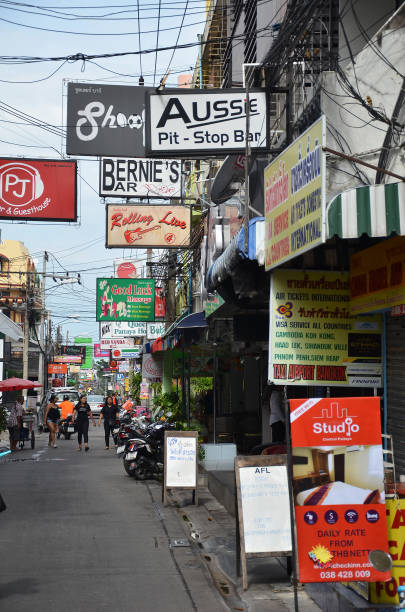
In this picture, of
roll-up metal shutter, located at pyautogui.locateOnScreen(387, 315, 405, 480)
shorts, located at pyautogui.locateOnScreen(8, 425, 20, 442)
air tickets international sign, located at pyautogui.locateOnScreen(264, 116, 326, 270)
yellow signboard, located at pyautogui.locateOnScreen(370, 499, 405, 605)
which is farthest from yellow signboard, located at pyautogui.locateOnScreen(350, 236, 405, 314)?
shorts, located at pyautogui.locateOnScreen(8, 425, 20, 442)

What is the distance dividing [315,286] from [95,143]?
6.56m

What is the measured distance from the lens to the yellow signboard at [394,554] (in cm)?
615

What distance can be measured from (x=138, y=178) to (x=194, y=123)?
9859 mm

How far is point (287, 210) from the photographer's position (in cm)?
807

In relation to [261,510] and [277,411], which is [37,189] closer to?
[277,411]

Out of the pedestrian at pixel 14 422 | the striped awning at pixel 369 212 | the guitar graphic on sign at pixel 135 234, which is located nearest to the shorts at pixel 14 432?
the pedestrian at pixel 14 422

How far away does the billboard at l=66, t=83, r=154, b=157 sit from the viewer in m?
14.0

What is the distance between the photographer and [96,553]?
9.53 m

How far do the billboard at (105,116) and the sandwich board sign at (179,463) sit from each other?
5.05 m

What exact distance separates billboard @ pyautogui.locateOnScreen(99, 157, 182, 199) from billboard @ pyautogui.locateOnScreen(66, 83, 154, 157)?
223 inches

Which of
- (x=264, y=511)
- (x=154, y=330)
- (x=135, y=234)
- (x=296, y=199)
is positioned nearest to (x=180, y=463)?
(x=264, y=511)

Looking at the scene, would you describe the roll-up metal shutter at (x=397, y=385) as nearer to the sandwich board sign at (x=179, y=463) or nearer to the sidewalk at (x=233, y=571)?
the sidewalk at (x=233, y=571)

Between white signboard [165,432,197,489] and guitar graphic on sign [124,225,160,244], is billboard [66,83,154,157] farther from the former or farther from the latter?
guitar graphic on sign [124,225,160,244]

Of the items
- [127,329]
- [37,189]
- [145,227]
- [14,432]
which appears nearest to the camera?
[37,189]
